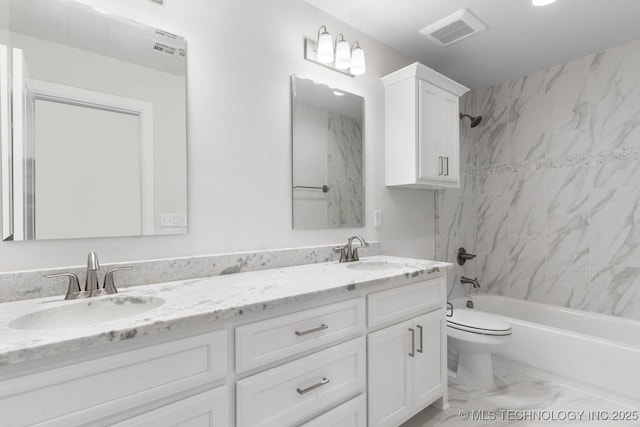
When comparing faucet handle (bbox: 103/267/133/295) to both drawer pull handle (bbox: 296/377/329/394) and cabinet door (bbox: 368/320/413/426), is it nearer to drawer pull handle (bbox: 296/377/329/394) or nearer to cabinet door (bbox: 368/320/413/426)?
drawer pull handle (bbox: 296/377/329/394)

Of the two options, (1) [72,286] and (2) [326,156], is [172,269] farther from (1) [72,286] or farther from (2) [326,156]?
(2) [326,156]

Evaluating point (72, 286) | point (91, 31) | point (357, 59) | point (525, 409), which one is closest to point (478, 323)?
point (525, 409)

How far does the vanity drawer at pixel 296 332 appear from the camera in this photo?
41.3 inches

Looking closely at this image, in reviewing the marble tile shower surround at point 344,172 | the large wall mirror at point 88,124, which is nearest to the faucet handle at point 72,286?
the large wall mirror at point 88,124

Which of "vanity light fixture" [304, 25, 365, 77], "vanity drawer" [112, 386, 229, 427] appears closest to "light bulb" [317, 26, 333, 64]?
"vanity light fixture" [304, 25, 365, 77]

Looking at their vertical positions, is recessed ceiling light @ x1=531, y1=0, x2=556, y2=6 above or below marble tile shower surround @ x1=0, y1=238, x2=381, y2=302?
above

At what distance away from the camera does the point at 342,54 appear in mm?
1963

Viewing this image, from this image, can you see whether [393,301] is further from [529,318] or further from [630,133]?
[630,133]

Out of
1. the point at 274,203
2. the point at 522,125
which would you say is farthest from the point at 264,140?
the point at 522,125

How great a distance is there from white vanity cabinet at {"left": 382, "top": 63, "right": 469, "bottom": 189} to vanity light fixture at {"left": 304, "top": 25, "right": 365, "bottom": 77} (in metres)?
0.39

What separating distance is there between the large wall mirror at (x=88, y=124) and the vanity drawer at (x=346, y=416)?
990 mm

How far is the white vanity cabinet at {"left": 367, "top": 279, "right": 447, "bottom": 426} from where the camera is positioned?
1.47m

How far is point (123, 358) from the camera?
0.82 m

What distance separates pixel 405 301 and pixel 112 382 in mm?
1249
